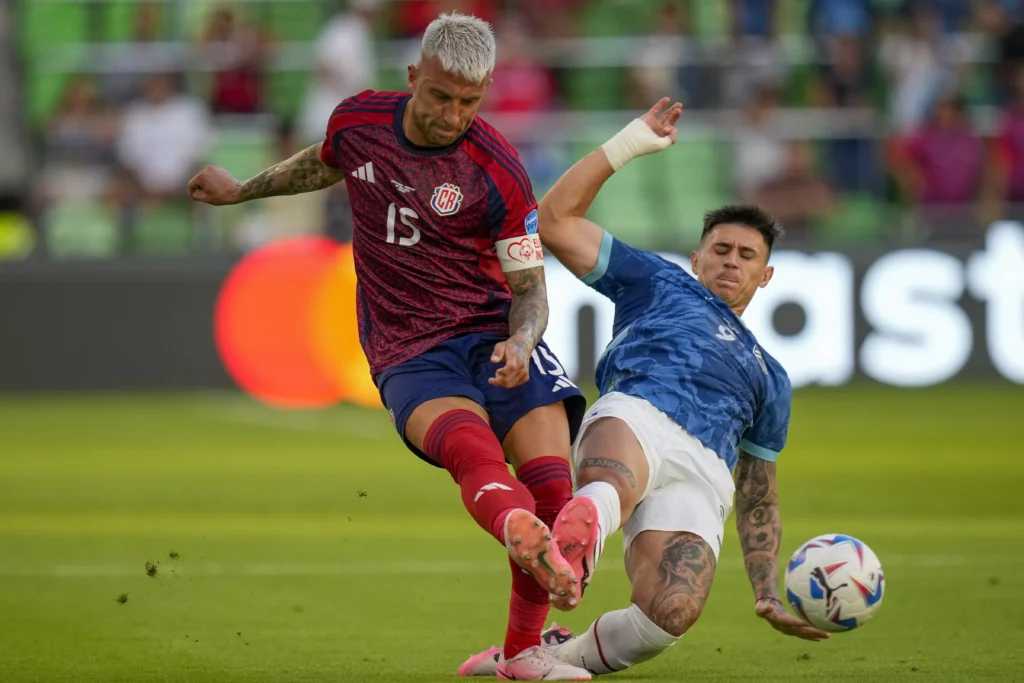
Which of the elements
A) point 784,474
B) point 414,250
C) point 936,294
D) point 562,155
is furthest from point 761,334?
point 414,250

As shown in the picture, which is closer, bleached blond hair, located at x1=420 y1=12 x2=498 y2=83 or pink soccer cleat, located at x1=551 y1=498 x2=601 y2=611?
pink soccer cleat, located at x1=551 y1=498 x2=601 y2=611

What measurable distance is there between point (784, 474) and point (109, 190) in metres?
9.05

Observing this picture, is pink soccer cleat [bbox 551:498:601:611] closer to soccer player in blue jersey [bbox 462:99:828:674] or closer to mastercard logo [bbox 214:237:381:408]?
A: soccer player in blue jersey [bbox 462:99:828:674]

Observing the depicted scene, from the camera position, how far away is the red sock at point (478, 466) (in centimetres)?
547

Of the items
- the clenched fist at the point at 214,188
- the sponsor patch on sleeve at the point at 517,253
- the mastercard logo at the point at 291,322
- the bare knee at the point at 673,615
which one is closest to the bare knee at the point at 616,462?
the bare knee at the point at 673,615

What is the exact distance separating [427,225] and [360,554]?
3865 millimetres

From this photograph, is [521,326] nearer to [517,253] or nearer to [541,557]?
[517,253]

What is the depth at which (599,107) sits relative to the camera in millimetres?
19578

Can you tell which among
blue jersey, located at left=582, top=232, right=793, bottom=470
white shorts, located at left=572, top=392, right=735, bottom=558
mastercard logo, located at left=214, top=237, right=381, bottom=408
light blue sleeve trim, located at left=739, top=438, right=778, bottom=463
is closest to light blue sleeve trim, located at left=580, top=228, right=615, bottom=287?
blue jersey, located at left=582, top=232, right=793, bottom=470

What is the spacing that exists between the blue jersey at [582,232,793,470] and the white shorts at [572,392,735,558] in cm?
6

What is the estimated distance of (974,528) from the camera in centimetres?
1031

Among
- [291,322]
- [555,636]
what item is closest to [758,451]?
[555,636]

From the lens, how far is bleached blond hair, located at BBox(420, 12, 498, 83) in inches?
224

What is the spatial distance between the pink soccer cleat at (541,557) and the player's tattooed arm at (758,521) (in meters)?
1.08
